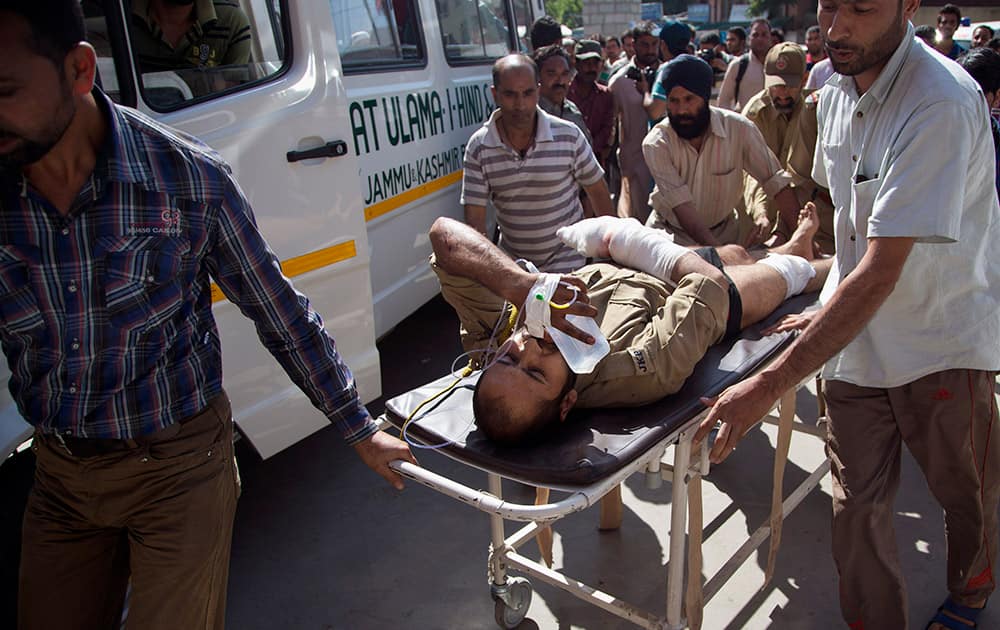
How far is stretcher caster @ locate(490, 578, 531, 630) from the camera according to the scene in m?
2.56

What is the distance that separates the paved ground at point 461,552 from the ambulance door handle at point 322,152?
1212 mm

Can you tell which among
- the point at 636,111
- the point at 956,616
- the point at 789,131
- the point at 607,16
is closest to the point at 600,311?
the point at 956,616

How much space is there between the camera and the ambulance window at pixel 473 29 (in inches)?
166

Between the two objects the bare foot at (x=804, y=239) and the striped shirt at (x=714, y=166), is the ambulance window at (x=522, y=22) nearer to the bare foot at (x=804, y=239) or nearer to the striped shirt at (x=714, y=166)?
the striped shirt at (x=714, y=166)

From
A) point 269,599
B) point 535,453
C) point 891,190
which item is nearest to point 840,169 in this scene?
point 891,190

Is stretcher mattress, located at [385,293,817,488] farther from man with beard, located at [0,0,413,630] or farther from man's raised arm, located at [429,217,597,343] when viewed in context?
man with beard, located at [0,0,413,630]

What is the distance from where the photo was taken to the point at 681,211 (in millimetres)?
3619

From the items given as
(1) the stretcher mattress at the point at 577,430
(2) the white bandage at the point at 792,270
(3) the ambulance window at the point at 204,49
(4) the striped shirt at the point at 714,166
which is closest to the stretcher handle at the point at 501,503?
(1) the stretcher mattress at the point at 577,430

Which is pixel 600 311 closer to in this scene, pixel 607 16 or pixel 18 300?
pixel 18 300

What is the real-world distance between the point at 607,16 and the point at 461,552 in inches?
998

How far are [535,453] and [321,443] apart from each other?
2.06 meters

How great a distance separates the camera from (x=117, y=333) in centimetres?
149

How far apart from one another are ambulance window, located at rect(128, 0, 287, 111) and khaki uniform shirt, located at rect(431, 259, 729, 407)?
0.91 metres

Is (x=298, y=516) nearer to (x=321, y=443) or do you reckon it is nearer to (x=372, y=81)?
(x=321, y=443)
